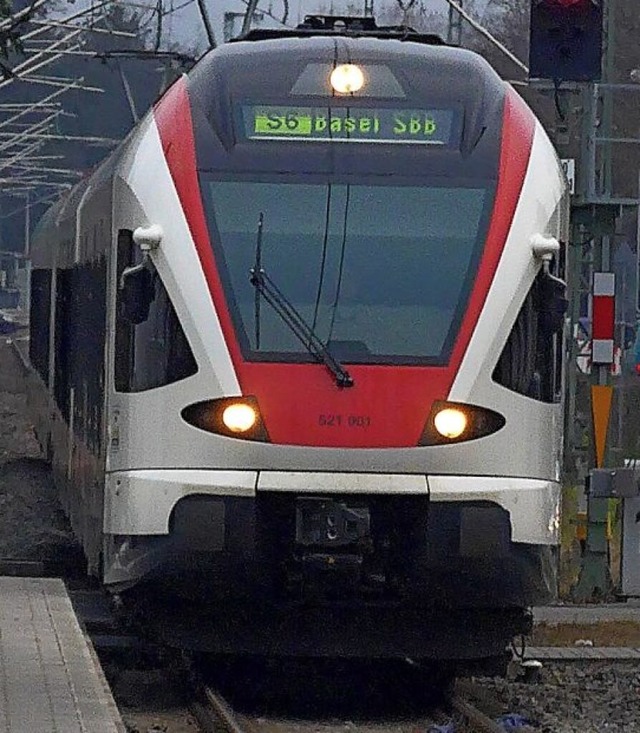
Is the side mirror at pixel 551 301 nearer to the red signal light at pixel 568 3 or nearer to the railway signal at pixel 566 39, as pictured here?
the railway signal at pixel 566 39

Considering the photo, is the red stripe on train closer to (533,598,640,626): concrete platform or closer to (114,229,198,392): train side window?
(114,229,198,392): train side window

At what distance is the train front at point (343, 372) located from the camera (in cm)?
1010

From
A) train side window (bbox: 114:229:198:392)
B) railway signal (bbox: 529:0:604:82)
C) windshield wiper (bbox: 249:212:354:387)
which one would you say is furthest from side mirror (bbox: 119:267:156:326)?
railway signal (bbox: 529:0:604:82)

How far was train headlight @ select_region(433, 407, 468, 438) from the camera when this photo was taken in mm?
10172

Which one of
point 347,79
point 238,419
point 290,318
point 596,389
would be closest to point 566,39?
point 347,79

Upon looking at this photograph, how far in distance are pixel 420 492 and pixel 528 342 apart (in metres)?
1.01

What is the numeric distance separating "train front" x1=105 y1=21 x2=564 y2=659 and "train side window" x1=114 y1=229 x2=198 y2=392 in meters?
0.02

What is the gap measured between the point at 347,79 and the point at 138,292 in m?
1.66

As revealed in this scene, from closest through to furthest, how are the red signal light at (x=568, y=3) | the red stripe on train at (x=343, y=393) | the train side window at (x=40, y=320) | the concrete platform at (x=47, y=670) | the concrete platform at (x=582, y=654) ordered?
the concrete platform at (x=47, y=670), the red stripe on train at (x=343, y=393), the concrete platform at (x=582, y=654), the red signal light at (x=568, y=3), the train side window at (x=40, y=320)

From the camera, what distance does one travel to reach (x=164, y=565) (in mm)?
10242

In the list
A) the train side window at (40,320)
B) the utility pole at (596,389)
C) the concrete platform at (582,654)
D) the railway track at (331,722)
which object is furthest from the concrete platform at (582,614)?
the train side window at (40,320)

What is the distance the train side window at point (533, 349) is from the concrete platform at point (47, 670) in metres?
2.47

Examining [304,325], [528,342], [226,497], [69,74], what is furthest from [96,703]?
[69,74]

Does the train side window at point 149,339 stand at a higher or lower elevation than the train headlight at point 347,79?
lower
